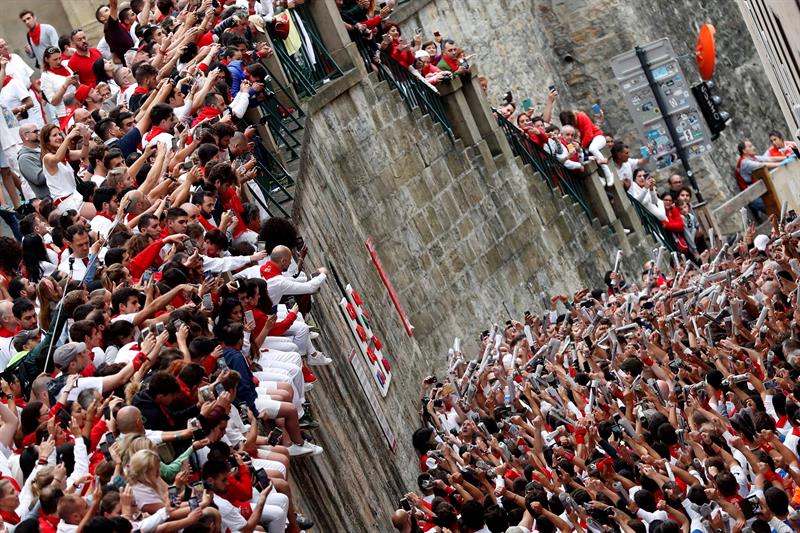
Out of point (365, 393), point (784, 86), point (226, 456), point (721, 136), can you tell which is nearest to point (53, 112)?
point (365, 393)

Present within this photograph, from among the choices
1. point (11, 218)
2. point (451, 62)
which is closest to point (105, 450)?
point (11, 218)

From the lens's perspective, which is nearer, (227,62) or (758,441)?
(758,441)

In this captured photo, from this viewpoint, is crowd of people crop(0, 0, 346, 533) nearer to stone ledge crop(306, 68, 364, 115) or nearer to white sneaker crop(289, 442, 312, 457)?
white sneaker crop(289, 442, 312, 457)

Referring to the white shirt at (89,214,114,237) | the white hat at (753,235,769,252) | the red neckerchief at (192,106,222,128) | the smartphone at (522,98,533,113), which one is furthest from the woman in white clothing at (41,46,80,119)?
the smartphone at (522,98,533,113)

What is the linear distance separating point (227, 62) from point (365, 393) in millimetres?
3817

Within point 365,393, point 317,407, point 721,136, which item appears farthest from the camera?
point 721,136

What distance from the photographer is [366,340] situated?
19812 millimetres

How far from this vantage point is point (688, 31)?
36594 mm

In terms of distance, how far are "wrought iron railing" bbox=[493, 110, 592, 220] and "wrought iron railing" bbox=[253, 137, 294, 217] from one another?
26.9ft

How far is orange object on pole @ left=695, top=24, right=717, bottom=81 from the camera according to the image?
115ft

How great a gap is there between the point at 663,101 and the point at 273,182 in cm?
864

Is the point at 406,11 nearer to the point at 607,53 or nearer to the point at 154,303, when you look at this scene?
the point at 607,53

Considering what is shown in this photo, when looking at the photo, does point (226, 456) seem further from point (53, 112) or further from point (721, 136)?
point (721, 136)

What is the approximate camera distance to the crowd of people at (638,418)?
13.6 m
